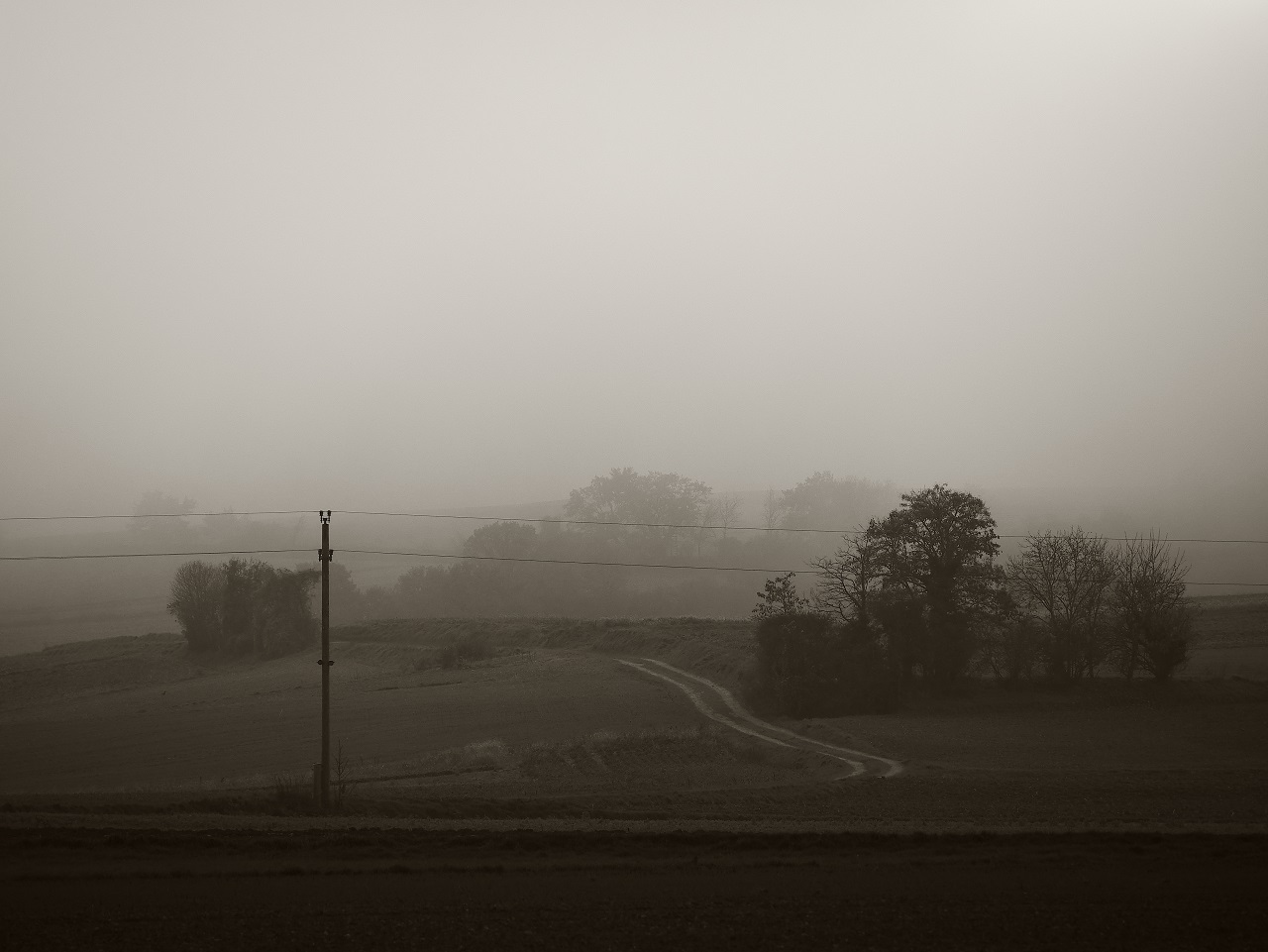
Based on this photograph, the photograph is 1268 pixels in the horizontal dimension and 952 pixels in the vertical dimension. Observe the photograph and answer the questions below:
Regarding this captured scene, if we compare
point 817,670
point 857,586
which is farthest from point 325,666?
point 857,586

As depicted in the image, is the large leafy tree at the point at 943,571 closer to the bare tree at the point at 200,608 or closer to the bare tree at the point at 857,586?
the bare tree at the point at 857,586

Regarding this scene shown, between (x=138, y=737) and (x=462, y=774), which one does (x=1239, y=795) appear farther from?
(x=138, y=737)

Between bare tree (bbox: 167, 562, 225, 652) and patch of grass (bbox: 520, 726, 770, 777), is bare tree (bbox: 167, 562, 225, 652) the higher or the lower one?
the higher one

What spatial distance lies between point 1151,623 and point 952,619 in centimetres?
888

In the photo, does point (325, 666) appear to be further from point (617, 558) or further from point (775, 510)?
point (775, 510)

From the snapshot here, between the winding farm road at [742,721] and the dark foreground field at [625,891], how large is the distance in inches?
448

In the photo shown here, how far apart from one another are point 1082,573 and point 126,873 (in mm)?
42670

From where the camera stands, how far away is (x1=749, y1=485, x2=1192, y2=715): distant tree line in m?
40.0

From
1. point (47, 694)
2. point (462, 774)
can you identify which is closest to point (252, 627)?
point (47, 694)

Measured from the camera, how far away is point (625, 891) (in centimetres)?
1298

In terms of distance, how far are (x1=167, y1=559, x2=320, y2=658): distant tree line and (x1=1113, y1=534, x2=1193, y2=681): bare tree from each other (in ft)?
212

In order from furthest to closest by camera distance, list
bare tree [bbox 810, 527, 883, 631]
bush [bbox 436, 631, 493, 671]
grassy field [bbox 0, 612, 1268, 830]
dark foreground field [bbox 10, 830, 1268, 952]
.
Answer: bush [bbox 436, 631, 493, 671] → bare tree [bbox 810, 527, 883, 631] → grassy field [bbox 0, 612, 1268, 830] → dark foreground field [bbox 10, 830, 1268, 952]

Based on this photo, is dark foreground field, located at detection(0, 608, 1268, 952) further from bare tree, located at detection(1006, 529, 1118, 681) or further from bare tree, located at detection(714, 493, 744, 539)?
bare tree, located at detection(714, 493, 744, 539)

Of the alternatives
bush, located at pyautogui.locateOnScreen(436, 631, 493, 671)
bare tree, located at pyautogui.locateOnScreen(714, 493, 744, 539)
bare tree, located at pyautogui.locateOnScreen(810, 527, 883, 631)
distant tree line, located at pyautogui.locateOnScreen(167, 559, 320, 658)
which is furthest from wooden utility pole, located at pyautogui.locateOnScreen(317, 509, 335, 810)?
bare tree, located at pyautogui.locateOnScreen(714, 493, 744, 539)
